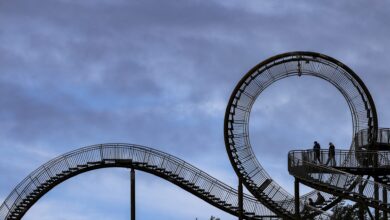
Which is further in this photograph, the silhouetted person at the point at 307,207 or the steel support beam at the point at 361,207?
the silhouetted person at the point at 307,207

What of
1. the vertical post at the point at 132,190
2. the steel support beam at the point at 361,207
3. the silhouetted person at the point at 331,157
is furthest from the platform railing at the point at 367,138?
the vertical post at the point at 132,190

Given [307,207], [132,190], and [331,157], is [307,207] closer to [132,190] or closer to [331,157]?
[331,157]

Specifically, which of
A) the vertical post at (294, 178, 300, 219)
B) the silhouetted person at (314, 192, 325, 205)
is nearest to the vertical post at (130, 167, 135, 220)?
the vertical post at (294, 178, 300, 219)

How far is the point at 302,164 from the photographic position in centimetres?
5056

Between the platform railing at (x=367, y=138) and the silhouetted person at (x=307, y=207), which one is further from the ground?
the platform railing at (x=367, y=138)

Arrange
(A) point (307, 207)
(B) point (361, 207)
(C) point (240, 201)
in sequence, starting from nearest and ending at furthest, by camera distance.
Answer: (B) point (361, 207) < (A) point (307, 207) < (C) point (240, 201)

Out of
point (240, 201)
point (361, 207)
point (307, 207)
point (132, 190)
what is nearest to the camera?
point (361, 207)

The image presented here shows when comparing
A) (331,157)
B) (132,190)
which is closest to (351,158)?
(331,157)

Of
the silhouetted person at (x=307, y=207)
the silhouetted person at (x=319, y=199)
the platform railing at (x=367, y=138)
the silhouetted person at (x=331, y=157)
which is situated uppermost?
the platform railing at (x=367, y=138)

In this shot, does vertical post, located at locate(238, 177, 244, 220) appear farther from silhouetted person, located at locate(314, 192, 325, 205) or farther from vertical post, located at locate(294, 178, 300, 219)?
silhouetted person, located at locate(314, 192, 325, 205)

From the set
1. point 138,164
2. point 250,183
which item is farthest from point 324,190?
point 138,164

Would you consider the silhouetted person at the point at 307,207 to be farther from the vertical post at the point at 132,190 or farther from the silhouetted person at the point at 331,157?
the vertical post at the point at 132,190

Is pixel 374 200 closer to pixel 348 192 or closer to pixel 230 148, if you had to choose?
pixel 348 192

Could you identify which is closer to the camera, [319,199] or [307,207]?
[307,207]
